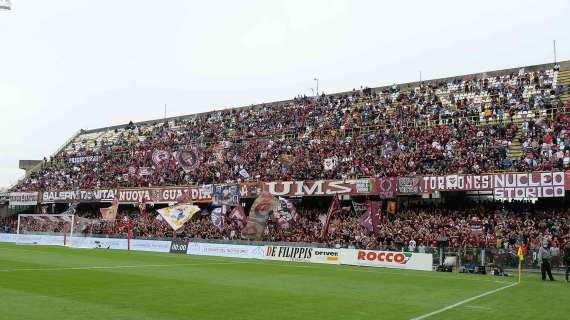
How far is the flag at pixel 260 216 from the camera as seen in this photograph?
42.2 metres

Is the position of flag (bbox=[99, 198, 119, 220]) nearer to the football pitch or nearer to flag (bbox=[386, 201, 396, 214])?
flag (bbox=[386, 201, 396, 214])

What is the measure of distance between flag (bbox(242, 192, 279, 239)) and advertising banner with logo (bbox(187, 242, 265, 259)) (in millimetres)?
1750

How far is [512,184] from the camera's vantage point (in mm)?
34969

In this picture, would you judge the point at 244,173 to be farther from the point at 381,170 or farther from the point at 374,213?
the point at 374,213

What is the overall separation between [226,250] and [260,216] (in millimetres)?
3518

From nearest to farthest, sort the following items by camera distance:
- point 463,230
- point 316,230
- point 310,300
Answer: point 310,300, point 463,230, point 316,230

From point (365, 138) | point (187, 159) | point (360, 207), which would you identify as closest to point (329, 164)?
point (365, 138)

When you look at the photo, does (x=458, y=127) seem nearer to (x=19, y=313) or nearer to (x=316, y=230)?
(x=316, y=230)

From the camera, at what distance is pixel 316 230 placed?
4088 centimetres

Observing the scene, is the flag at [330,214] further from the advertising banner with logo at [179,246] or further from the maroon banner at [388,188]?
the advertising banner with logo at [179,246]

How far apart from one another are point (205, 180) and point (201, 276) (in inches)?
1131

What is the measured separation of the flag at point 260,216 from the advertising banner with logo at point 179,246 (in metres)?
5.43

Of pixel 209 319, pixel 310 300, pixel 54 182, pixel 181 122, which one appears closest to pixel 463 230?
pixel 310 300

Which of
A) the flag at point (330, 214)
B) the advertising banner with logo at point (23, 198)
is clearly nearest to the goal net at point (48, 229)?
the advertising banner with logo at point (23, 198)
